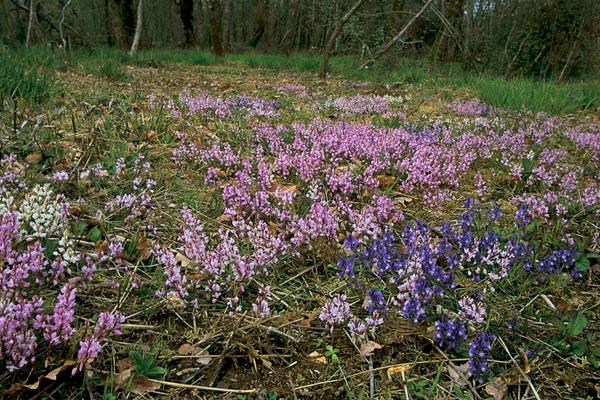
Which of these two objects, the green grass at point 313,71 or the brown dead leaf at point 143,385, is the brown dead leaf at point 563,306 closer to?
the brown dead leaf at point 143,385

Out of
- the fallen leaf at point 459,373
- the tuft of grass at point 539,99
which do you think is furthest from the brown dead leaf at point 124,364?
the tuft of grass at point 539,99

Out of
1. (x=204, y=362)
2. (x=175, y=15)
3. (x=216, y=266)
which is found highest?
(x=175, y=15)

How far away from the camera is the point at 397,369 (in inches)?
73.3

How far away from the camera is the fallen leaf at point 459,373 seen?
179 centimetres

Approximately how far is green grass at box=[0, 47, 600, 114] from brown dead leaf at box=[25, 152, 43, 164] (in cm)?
164

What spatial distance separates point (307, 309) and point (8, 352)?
1220mm

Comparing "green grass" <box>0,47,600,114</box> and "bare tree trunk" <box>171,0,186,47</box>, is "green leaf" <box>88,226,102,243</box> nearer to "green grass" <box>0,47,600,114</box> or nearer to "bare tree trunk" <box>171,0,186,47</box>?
"green grass" <box>0,47,600,114</box>

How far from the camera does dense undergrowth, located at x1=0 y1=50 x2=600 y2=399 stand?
69.6 inches

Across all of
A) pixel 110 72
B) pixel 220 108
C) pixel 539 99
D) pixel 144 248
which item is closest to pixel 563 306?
pixel 144 248

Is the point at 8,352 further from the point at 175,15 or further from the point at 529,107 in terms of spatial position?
the point at 175,15

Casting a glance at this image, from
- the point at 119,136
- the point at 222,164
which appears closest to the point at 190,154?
the point at 222,164

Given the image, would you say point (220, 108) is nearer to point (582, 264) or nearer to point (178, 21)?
point (582, 264)

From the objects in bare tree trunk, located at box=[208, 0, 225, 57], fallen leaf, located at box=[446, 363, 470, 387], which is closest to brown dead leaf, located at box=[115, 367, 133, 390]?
fallen leaf, located at box=[446, 363, 470, 387]

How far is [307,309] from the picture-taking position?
2.25 metres
